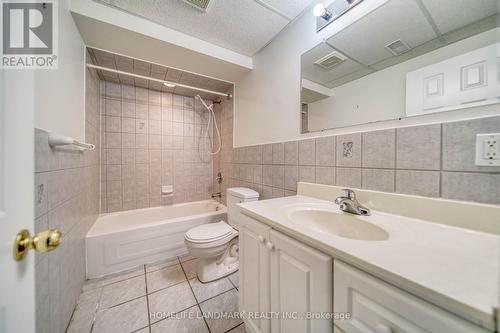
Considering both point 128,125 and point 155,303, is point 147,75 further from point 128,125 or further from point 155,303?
point 155,303

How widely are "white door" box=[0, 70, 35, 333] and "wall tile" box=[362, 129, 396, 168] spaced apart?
1.26 m

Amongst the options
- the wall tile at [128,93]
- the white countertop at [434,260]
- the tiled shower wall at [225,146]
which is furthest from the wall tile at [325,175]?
Result: the wall tile at [128,93]

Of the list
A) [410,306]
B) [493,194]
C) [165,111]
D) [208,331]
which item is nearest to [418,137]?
[493,194]

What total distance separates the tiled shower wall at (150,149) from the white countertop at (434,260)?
89.7 inches

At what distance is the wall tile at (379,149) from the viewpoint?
85 centimetres

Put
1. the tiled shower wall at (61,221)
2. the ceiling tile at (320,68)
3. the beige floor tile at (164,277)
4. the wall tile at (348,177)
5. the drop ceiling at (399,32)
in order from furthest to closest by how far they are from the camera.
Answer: the beige floor tile at (164,277), the ceiling tile at (320,68), the wall tile at (348,177), the tiled shower wall at (61,221), the drop ceiling at (399,32)

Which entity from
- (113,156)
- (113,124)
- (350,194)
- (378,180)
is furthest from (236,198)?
(113,124)

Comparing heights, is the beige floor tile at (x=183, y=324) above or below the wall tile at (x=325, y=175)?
below

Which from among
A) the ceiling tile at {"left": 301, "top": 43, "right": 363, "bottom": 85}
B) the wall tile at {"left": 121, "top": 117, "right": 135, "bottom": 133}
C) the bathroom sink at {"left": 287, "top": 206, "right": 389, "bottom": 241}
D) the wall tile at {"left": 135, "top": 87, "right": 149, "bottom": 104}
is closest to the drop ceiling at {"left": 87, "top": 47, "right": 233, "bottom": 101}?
the wall tile at {"left": 135, "top": 87, "right": 149, "bottom": 104}

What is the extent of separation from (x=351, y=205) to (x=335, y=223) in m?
0.13

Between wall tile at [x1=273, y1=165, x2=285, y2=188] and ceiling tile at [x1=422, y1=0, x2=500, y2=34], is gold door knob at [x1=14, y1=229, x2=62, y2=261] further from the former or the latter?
ceiling tile at [x1=422, y1=0, x2=500, y2=34]

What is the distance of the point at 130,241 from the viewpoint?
1.64 metres

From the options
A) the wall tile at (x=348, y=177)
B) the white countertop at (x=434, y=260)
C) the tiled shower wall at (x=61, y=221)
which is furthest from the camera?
the wall tile at (x=348, y=177)

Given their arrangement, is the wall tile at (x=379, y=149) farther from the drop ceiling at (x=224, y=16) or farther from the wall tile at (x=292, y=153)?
the drop ceiling at (x=224, y=16)
